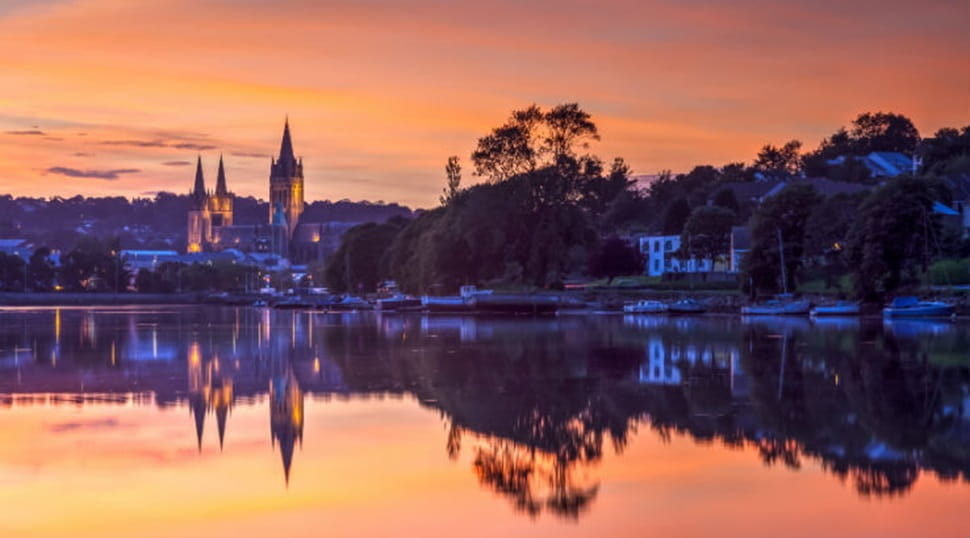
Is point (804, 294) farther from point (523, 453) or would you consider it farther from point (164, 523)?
point (164, 523)

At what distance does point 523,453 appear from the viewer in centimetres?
1733

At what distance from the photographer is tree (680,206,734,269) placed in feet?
336

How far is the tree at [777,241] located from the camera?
257 feet

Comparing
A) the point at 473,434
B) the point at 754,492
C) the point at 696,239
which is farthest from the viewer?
the point at 696,239

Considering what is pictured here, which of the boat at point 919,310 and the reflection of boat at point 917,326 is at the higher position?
the boat at point 919,310

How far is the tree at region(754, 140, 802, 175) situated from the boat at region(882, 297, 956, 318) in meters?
102

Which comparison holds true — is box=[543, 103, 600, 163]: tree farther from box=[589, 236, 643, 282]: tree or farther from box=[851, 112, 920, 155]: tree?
box=[851, 112, 920, 155]: tree

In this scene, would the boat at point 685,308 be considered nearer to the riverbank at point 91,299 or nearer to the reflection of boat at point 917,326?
the reflection of boat at point 917,326

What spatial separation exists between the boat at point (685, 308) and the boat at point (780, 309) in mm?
3293

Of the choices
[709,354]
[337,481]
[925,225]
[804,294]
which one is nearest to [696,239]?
[804,294]

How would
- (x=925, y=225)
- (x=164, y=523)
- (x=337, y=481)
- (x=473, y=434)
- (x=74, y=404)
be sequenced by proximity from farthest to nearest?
(x=925, y=225) < (x=74, y=404) < (x=473, y=434) < (x=337, y=481) < (x=164, y=523)

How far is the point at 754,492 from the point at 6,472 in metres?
9.44

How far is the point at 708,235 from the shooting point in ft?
338

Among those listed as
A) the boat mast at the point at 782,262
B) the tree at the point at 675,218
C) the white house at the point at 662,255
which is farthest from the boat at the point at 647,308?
the tree at the point at 675,218
